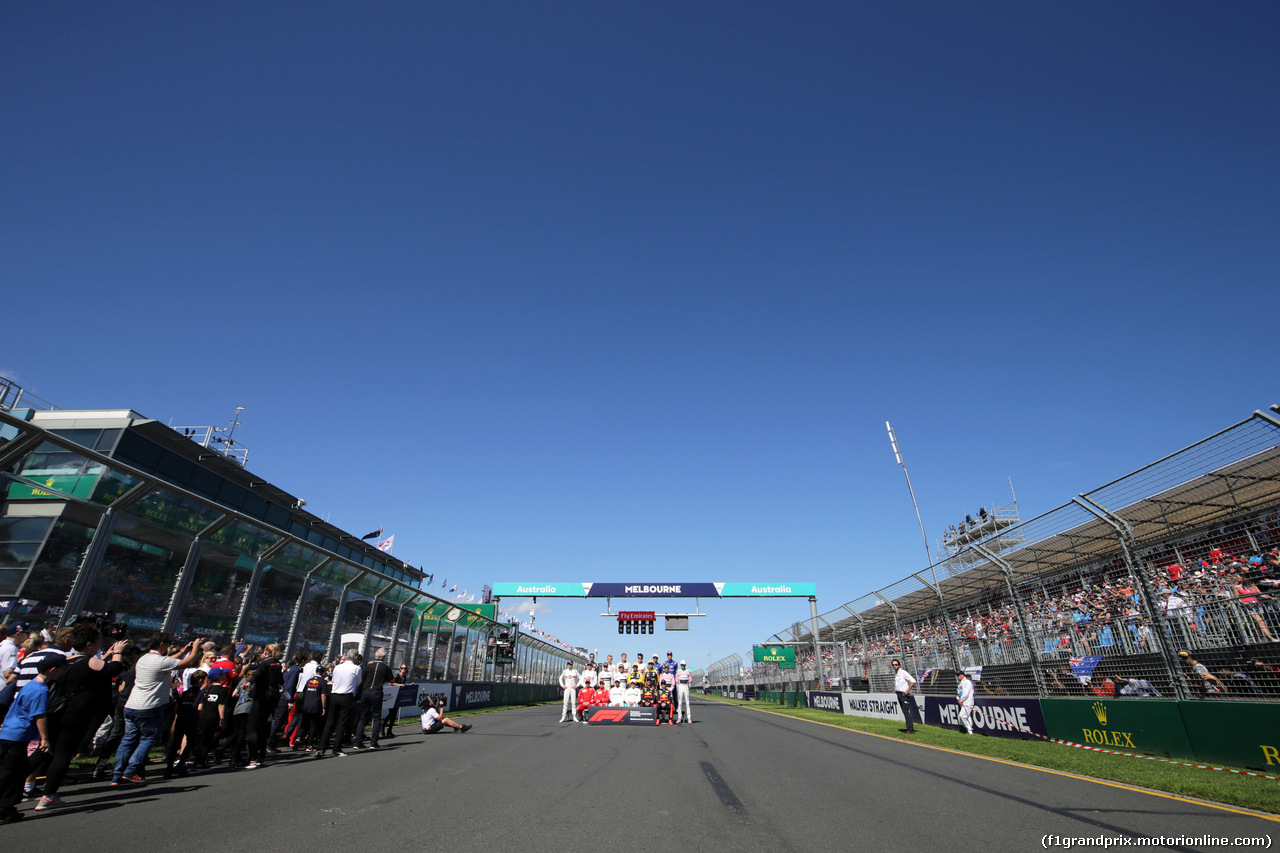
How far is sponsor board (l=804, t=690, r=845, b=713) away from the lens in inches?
903

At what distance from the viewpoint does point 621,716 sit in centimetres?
1667

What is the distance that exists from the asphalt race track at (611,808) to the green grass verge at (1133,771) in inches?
17.1

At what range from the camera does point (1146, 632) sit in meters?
8.96

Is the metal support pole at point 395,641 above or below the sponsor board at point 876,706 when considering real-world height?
above

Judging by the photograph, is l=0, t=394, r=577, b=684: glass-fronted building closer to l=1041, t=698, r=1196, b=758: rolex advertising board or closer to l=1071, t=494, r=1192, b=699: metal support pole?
l=1071, t=494, r=1192, b=699: metal support pole

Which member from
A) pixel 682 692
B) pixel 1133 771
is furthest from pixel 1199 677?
pixel 682 692

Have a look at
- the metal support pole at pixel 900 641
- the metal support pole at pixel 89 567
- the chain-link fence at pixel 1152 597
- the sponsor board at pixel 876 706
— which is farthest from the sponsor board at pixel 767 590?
the metal support pole at pixel 89 567

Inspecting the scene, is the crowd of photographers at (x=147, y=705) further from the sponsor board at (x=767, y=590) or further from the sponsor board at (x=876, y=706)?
the sponsor board at (x=767, y=590)

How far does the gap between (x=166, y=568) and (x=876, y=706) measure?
1863 cm

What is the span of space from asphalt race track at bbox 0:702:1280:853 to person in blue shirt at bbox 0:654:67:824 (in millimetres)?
230

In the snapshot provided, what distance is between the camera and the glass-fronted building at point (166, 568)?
7.19 metres

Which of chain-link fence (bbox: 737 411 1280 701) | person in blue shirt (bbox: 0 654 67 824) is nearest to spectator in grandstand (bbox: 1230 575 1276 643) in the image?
chain-link fence (bbox: 737 411 1280 701)

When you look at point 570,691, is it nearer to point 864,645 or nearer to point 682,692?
point 682,692

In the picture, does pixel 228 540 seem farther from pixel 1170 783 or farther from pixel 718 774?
pixel 1170 783
